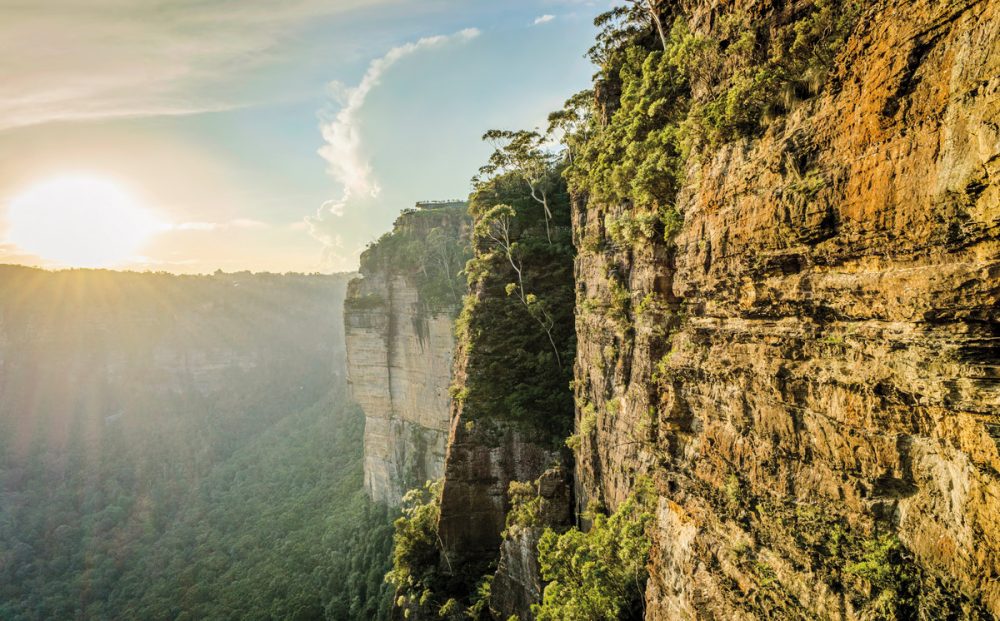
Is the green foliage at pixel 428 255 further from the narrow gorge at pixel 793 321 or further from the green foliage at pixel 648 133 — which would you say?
the green foliage at pixel 648 133

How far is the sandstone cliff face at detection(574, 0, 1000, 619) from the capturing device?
4.74 metres

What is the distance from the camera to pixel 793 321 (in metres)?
6.92

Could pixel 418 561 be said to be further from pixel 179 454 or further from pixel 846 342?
pixel 179 454

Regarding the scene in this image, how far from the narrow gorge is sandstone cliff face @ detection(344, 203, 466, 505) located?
24750 mm

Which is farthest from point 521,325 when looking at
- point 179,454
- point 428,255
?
point 179,454

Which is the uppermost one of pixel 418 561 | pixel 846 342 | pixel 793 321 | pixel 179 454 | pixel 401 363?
pixel 793 321

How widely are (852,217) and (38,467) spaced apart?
8352 cm

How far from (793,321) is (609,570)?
9313 millimetres

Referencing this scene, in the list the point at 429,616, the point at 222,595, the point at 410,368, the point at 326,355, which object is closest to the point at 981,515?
the point at 429,616

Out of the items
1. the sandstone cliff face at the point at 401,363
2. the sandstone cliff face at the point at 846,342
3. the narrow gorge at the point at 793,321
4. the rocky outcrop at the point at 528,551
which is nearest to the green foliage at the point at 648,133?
the narrow gorge at the point at 793,321

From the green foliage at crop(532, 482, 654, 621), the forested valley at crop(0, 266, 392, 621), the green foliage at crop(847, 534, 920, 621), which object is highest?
the green foliage at crop(847, 534, 920, 621)

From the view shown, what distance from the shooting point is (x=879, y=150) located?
5566mm

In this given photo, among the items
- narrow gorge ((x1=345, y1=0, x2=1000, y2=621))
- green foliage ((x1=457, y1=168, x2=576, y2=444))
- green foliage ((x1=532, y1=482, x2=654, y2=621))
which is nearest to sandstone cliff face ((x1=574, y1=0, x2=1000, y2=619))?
narrow gorge ((x1=345, y1=0, x2=1000, y2=621))

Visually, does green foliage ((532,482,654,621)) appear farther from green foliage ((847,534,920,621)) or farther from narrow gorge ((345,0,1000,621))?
green foliage ((847,534,920,621))
